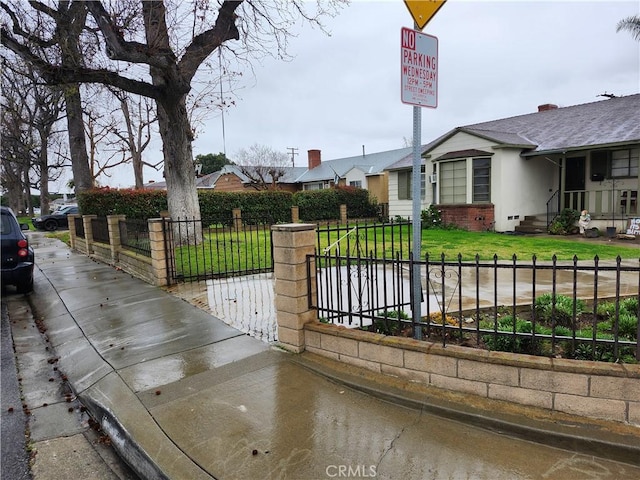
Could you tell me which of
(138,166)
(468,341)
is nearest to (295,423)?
(468,341)

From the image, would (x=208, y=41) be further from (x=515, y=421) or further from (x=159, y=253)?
(x=515, y=421)

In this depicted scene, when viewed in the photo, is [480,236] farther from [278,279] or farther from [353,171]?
[353,171]

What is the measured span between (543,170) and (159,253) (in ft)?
49.7

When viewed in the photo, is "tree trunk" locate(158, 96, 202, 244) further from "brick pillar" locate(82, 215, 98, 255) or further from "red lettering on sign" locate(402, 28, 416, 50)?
"red lettering on sign" locate(402, 28, 416, 50)

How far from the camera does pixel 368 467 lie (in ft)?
8.51

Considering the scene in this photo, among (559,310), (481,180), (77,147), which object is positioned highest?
(77,147)

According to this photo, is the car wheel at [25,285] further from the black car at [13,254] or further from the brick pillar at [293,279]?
the brick pillar at [293,279]

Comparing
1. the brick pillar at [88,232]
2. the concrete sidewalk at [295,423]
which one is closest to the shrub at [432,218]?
the brick pillar at [88,232]

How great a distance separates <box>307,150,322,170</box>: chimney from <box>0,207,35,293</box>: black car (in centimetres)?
3131

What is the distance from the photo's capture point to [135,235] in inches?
373

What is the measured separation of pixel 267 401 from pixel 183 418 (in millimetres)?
663

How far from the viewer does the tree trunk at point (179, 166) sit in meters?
11.6

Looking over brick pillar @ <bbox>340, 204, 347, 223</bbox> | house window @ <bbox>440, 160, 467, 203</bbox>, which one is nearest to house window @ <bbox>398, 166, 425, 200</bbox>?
house window @ <bbox>440, 160, 467, 203</bbox>

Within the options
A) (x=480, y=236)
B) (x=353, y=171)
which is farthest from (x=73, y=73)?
(x=353, y=171)
